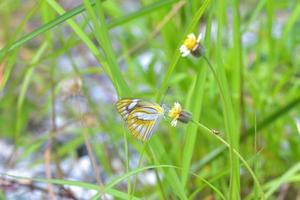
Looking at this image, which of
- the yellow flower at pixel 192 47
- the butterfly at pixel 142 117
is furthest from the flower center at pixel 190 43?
the butterfly at pixel 142 117

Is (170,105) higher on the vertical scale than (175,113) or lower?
higher

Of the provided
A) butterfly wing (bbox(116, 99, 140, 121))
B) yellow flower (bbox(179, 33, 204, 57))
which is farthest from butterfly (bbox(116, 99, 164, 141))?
yellow flower (bbox(179, 33, 204, 57))

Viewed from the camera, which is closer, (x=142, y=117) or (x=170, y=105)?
(x=142, y=117)

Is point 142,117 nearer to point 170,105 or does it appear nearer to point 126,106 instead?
point 126,106

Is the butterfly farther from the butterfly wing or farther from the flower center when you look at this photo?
the flower center

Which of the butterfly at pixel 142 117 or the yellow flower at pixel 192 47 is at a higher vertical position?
the yellow flower at pixel 192 47

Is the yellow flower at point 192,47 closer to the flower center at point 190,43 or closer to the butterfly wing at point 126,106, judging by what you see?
the flower center at point 190,43

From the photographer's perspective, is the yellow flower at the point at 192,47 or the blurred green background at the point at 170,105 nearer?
the yellow flower at the point at 192,47

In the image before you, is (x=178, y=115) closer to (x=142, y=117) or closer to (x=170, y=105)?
(x=142, y=117)

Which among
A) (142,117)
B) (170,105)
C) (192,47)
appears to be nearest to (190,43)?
A: (192,47)

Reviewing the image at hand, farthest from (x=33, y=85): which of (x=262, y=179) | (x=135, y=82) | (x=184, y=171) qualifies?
(x=184, y=171)
